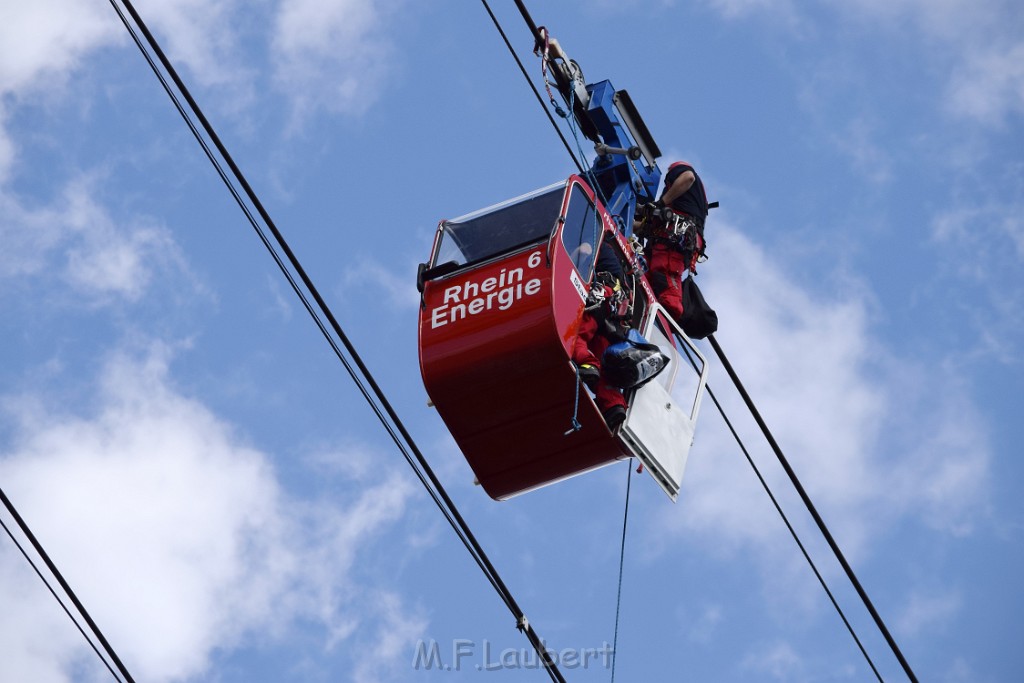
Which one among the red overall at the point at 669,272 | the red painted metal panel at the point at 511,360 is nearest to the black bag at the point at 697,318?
the red overall at the point at 669,272

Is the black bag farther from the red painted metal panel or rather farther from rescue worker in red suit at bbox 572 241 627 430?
the red painted metal panel

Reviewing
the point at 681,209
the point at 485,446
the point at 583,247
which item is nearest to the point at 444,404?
the point at 485,446

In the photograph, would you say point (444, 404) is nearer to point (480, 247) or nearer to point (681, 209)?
point (480, 247)

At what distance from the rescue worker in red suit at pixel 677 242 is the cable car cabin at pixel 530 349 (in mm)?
653

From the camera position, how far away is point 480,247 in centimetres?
1828

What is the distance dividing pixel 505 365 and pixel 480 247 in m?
1.47

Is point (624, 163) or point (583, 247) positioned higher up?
point (624, 163)

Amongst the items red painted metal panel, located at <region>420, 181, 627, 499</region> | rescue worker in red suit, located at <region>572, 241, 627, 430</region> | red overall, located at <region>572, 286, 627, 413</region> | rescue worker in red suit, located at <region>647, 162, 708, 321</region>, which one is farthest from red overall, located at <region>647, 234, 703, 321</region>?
red painted metal panel, located at <region>420, 181, 627, 499</region>

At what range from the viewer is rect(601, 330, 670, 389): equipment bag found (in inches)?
692

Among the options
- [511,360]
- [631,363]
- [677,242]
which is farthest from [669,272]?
[511,360]

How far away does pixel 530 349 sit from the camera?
17156mm

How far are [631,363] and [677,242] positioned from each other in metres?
2.66

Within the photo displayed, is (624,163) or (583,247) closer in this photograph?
(583,247)

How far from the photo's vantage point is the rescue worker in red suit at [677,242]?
19703 mm
